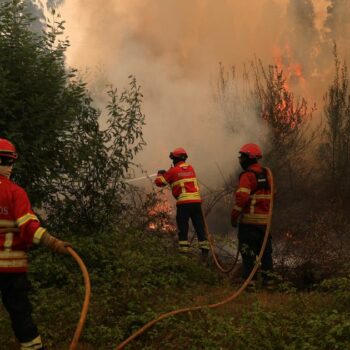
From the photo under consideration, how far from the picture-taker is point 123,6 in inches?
1124

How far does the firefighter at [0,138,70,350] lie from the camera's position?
430 centimetres

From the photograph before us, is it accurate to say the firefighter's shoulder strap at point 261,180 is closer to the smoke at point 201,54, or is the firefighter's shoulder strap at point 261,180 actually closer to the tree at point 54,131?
the tree at point 54,131

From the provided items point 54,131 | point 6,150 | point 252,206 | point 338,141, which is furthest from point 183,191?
point 338,141

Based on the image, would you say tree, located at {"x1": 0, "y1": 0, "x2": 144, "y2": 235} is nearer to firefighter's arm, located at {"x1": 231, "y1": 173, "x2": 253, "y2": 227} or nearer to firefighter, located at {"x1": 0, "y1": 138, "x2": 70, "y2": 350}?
firefighter's arm, located at {"x1": 231, "y1": 173, "x2": 253, "y2": 227}

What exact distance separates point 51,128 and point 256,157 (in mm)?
3236

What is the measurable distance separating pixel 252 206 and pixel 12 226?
4.29 meters

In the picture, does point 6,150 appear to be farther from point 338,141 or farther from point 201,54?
point 201,54

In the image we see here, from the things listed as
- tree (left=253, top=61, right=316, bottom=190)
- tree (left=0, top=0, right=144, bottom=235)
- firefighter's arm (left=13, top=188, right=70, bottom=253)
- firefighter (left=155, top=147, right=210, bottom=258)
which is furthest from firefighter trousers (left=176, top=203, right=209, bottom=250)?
tree (left=253, top=61, right=316, bottom=190)

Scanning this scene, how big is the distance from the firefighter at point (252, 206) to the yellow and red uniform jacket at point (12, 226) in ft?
12.9

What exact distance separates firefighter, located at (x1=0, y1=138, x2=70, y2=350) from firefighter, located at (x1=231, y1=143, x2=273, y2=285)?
12.8ft

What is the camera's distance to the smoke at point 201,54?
19719 mm

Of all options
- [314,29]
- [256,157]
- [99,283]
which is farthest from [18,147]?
[314,29]

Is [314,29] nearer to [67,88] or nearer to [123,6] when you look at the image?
[123,6]

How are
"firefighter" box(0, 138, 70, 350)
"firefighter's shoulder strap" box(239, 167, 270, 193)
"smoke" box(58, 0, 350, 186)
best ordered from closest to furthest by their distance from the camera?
"firefighter" box(0, 138, 70, 350), "firefighter's shoulder strap" box(239, 167, 270, 193), "smoke" box(58, 0, 350, 186)
